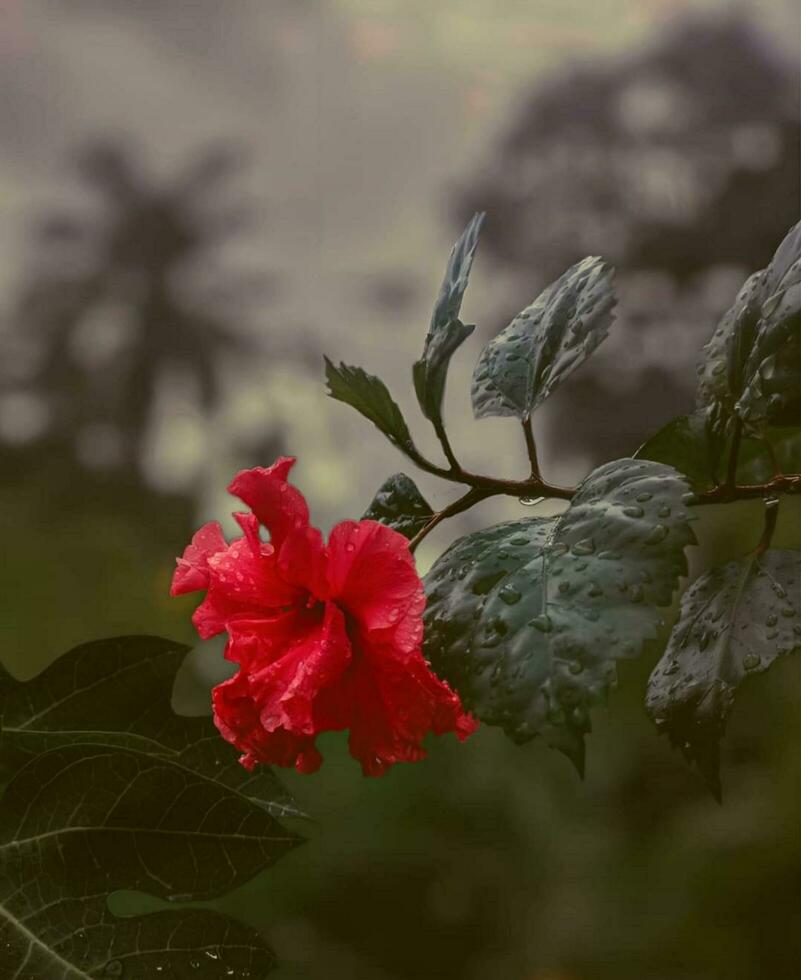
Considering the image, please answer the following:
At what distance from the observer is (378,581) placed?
39 cm

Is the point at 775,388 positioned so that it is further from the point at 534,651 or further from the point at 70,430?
the point at 70,430

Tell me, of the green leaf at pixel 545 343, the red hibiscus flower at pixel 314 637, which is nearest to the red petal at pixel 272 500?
the red hibiscus flower at pixel 314 637

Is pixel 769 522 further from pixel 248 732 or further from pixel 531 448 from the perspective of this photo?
pixel 248 732

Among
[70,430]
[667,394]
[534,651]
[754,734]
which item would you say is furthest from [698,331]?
[534,651]

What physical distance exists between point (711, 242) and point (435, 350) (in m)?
A: 2.85

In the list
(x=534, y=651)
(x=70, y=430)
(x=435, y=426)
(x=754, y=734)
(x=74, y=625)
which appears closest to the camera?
(x=534, y=651)

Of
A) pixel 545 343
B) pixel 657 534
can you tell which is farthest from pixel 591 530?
pixel 545 343

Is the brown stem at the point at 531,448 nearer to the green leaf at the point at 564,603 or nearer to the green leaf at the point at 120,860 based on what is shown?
the green leaf at the point at 564,603

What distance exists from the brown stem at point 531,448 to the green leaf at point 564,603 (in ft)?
0.15

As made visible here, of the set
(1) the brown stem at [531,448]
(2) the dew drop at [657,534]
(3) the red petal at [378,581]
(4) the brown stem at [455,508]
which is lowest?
(2) the dew drop at [657,534]

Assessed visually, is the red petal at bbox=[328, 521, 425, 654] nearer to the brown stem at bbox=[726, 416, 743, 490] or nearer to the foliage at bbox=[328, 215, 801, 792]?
the foliage at bbox=[328, 215, 801, 792]

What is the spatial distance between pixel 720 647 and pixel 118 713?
22 centimetres

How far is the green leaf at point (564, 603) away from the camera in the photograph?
0.32 metres

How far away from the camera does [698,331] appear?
8.86 ft
